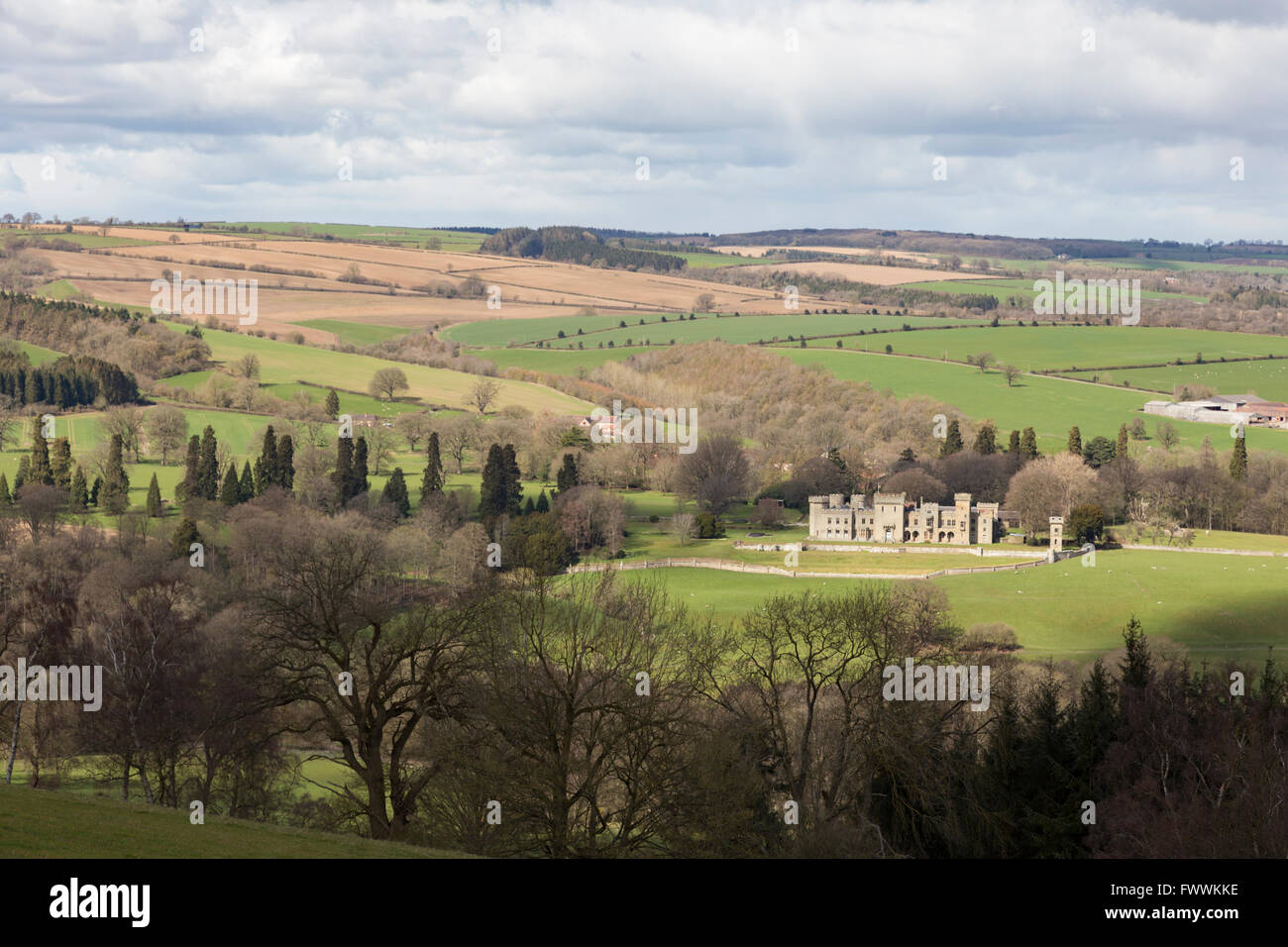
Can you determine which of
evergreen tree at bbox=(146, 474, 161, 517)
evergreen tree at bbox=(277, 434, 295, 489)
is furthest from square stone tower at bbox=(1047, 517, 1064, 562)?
evergreen tree at bbox=(146, 474, 161, 517)

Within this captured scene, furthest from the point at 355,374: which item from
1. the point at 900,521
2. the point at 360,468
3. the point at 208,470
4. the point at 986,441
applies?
the point at 986,441

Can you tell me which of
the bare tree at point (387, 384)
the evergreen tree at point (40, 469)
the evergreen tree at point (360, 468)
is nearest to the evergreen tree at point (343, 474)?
the evergreen tree at point (360, 468)

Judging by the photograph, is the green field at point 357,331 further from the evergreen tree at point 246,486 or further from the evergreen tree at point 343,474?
the evergreen tree at point 246,486

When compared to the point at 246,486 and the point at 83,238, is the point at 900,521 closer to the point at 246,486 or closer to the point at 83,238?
the point at 246,486
